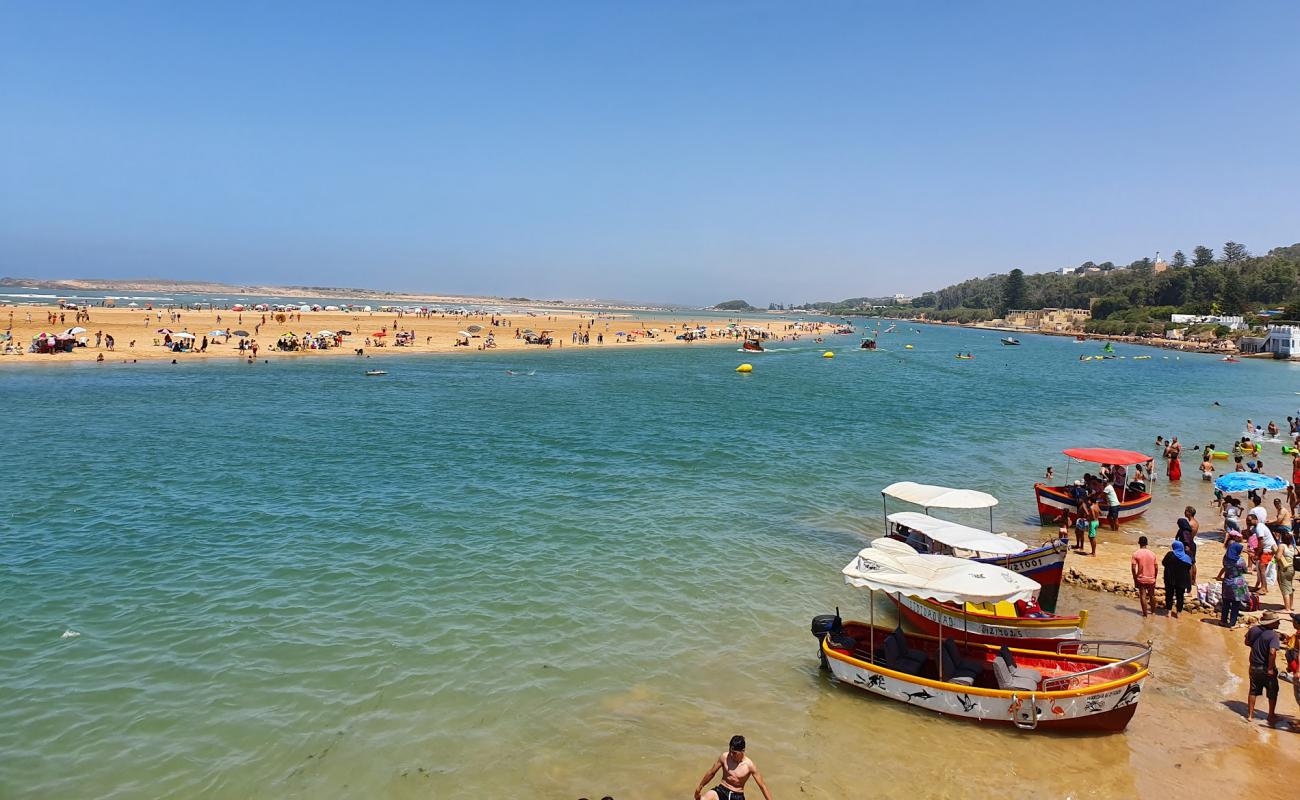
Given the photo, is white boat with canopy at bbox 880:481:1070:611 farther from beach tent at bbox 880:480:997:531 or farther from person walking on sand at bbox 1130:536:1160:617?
person walking on sand at bbox 1130:536:1160:617

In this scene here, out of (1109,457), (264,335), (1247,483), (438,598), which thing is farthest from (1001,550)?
(264,335)

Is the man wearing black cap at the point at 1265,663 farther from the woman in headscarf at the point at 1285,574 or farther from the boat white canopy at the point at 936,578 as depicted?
the woman in headscarf at the point at 1285,574

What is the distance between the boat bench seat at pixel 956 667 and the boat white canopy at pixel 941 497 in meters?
5.24

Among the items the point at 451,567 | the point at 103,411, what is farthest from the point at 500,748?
the point at 103,411

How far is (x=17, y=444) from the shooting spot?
27.1 m

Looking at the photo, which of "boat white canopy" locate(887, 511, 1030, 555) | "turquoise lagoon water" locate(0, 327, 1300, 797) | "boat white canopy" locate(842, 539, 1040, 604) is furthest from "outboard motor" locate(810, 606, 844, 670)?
"boat white canopy" locate(887, 511, 1030, 555)

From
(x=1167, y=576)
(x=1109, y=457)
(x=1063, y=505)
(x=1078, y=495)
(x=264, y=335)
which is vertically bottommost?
(x=1167, y=576)

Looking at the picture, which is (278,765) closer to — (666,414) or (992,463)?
(992,463)

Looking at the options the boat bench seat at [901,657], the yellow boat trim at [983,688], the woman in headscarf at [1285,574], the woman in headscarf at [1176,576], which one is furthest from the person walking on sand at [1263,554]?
the boat bench seat at [901,657]

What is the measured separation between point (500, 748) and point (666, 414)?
31.7 m

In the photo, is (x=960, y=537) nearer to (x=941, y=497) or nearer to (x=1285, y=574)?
(x=941, y=497)

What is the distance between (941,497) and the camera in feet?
53.3

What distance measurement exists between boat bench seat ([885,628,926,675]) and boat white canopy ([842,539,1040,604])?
102 cm

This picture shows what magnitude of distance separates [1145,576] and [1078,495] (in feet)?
22.1
